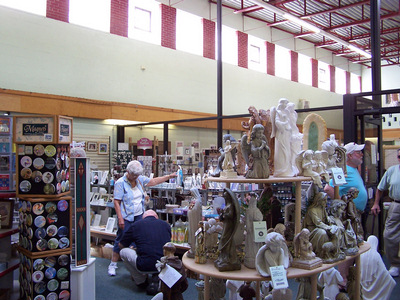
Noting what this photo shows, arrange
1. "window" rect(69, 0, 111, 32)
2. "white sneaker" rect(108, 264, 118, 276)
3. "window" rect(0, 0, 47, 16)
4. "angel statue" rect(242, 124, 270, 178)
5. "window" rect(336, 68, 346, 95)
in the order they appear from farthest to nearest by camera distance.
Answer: "window" rect(336, 68, 346, 95), "window" rect(69, 0, 111, 32), "window" rect(0, 0, 47, 16), "white sneaker" rect(108, 264, 118, 276), "angel statue" rect(242, 124, 270, 178)

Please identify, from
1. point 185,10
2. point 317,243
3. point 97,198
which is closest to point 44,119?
point 317,243

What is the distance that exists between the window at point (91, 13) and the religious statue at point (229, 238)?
7542 mm

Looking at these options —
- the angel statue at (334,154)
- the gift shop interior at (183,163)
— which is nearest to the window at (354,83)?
the gift shop interior at (183,163)

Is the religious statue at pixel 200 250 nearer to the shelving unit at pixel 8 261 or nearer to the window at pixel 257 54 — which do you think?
the shelving unit at pixel 8 261

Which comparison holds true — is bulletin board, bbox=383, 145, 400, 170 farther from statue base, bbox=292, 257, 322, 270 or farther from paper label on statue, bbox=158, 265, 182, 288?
paper label on statue, bbox=158, 265, 182, 288

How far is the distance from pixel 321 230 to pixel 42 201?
2587 mm

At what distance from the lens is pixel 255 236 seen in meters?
2.70

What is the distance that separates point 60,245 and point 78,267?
0.38 meters

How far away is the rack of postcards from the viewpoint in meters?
3.69

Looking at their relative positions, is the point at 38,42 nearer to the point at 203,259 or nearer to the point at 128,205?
the point at 128,205

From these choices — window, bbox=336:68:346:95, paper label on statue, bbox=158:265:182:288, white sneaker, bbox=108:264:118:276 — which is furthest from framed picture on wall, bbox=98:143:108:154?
window, bbox=336:68:346:95

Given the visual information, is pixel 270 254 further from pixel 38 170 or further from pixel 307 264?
pixel 38 170

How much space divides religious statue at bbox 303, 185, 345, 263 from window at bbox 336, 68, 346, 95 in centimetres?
1683

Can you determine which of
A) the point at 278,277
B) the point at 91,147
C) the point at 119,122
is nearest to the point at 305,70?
the point at 119,122
